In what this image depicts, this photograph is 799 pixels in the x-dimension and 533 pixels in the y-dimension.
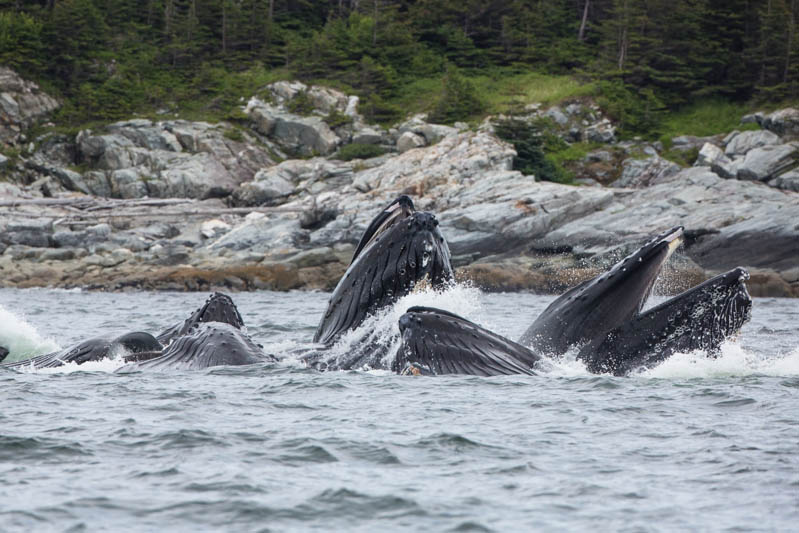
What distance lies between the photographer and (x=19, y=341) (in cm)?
1390

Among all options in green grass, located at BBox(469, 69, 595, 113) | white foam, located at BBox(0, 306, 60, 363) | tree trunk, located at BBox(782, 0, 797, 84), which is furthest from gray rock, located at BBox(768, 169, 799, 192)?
white foam, located at BBox(0, 306, 60, 363)

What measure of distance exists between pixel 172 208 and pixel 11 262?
32.5 feet

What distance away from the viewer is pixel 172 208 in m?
47.2

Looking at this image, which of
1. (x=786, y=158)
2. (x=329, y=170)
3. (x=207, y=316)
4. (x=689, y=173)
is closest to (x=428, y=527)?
(x=207, y=316)

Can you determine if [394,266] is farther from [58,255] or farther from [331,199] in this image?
[331,199]

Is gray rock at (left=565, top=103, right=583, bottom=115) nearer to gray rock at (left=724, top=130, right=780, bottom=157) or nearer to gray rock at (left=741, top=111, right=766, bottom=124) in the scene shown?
gray rock at (left=741, top=111, right=766, bottom=124)

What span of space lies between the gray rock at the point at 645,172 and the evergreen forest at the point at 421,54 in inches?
226

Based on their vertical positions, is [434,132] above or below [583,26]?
below

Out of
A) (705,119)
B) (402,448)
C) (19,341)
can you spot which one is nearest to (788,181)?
(705,119)

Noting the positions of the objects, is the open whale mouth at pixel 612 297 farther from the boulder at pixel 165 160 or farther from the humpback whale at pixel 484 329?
the boulder at pixel 165 160

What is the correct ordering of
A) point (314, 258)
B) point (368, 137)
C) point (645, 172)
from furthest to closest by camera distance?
1. point (368, 137)
2. point (645, 172)
3. point (314, 258)

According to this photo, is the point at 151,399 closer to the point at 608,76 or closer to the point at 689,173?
the point at 689,173

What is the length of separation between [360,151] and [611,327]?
42062 millimetres

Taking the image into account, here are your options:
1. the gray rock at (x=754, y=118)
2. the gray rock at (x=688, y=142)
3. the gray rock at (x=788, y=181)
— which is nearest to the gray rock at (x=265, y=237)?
the gray rock at (x=788, y=181)
